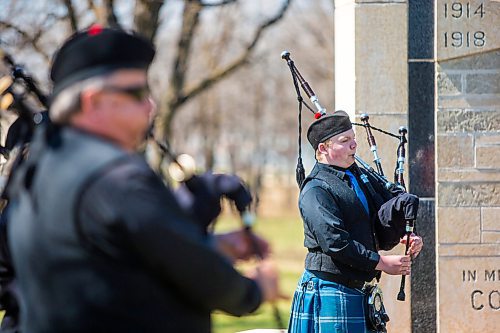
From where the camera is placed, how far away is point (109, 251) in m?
2.48

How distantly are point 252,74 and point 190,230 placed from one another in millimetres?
30722

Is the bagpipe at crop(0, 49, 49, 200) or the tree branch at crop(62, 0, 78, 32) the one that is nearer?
the bagpipe at crop(0, 49, 49, 200)

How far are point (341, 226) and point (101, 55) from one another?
256 centimetres

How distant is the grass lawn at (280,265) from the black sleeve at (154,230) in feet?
1.23

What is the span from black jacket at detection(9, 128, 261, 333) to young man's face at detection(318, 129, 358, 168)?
2.71 meters

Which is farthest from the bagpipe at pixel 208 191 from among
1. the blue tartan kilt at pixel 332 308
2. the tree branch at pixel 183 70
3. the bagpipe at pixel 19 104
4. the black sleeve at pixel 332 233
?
the tree branch at pixel 183 70

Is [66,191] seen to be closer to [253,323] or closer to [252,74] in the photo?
[253,323]

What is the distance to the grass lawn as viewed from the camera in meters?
10.4

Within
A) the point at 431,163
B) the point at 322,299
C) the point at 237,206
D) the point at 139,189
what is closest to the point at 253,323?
the point at 431,163

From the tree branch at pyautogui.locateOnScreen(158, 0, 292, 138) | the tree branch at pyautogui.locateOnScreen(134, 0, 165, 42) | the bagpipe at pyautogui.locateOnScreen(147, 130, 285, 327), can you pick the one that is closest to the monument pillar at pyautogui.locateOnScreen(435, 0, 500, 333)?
the bagpipe at pyautogui.locateOnScreen(147, 130, 285, 327)

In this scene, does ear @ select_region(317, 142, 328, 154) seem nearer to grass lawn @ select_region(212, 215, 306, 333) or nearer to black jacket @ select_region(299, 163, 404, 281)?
black jacket @ select_region(299, 163, 404, 281)

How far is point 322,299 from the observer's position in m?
5.29

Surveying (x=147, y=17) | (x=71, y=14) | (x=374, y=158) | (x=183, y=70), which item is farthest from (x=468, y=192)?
(x=183, y=70)

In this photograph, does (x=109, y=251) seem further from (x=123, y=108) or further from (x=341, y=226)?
(x=341, y=226)
